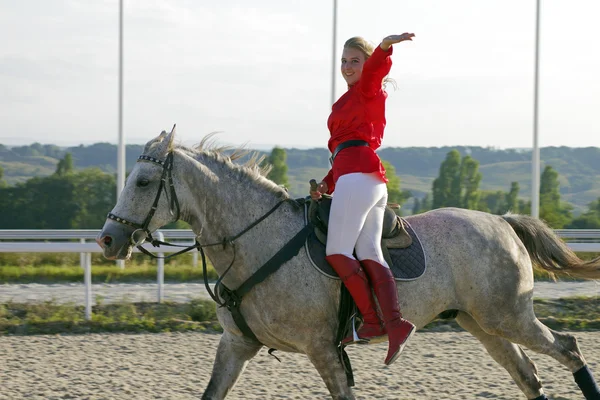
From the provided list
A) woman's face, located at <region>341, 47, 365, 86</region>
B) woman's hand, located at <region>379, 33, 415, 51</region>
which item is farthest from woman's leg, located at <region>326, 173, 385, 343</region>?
woman's hand, located at <region>379, 33, 415, 51</region>

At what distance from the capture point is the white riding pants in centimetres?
484

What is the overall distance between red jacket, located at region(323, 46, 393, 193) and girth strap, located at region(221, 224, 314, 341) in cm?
56

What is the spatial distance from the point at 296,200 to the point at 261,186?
9.8 inches

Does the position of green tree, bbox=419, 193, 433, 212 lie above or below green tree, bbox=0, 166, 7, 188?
below

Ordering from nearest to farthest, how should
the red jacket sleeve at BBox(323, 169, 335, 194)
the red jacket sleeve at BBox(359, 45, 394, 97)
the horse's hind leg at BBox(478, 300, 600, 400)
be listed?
the red jacket sleeve at BBox(359, 45, 394, 97)
the red jacket sleeve at BBox(323, 169, 335, 194)
the horse's hind leg at BBox(478, 300, 600, 400)

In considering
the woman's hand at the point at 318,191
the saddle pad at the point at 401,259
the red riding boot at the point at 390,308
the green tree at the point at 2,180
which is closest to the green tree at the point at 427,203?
the green tree at the point at 2,180

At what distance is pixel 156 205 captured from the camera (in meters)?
4.62

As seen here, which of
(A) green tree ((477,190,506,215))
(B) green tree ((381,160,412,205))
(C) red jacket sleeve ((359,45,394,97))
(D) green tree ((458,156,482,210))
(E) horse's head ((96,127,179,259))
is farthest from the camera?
(A) green tree ((477,190,506,215))

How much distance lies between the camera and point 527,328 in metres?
5.42

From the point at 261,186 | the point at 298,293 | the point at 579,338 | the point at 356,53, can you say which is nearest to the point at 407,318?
the point at 298,293

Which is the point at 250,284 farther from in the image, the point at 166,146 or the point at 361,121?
the point at 361,121

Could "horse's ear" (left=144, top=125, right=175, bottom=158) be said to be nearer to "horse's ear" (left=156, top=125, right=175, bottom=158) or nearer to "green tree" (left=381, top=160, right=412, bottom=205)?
"horse's ear" (left=156, top=125, right=175, bottom=158)

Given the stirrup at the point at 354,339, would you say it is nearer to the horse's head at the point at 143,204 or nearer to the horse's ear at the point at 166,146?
the horse's head at the point at 143,204

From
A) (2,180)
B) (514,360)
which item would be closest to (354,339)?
(514,360)
